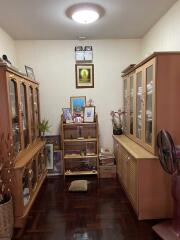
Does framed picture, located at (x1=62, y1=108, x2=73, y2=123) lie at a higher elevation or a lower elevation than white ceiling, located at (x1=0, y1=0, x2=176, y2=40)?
lower

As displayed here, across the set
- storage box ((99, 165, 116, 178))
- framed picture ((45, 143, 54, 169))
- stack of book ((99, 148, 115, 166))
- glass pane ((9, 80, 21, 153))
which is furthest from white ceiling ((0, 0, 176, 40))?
storage box ((99, 165, 116, 178))

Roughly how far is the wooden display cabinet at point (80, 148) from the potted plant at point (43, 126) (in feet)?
1.03

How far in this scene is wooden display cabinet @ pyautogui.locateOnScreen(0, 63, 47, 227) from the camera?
2.26m

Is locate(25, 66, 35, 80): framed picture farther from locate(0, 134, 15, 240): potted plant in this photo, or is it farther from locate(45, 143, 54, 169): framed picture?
locate(0, 134, 15, 240): potted plant

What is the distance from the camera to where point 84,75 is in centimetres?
396

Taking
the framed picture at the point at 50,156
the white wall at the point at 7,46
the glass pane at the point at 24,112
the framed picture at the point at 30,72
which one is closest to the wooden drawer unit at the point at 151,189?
the glass pane at the point at 24,112

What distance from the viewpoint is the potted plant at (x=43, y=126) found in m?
3.74

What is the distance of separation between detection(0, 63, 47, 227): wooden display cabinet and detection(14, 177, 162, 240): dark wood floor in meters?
0.19

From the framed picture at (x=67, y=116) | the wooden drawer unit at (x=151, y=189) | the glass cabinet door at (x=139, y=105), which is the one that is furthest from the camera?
the framed picture at (x=67, y=116)

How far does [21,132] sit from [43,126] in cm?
110

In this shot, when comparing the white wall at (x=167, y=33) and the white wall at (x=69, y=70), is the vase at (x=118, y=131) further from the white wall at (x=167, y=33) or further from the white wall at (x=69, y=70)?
the white wall at (x=167, y=33)

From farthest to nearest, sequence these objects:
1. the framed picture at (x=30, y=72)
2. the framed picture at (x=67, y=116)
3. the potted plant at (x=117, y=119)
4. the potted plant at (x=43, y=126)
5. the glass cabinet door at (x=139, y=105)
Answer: the potted plant at (x=117, y=119), the framed picture at (x=67, y=116), the potted plant at (x=43, y=126), the framed picture at (x=30, y=72), the glass cabinet door at (x=139, y=105)

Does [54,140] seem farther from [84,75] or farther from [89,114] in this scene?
[84,75]

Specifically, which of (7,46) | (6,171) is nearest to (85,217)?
(6,171)
